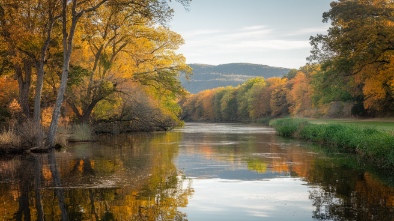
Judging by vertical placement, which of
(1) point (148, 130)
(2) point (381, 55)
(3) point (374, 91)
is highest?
(2) point (381, 55)

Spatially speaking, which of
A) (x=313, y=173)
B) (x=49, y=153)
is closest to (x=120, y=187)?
(x=313, y=173)

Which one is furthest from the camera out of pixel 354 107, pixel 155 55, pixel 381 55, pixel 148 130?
pixel 354 107

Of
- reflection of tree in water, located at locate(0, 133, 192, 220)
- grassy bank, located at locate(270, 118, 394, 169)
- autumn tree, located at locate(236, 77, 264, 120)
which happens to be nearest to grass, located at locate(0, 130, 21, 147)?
reflection of tree in water, located at locate(0, 133, 192, 220)

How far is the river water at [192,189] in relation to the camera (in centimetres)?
1066

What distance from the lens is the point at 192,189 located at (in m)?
14.0

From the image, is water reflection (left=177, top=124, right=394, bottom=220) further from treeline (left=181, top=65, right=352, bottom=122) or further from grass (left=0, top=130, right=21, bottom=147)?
treeline (left=181, top=65, right=352, bottom=122)

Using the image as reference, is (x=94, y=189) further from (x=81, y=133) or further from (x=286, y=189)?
(x=81, y=133)

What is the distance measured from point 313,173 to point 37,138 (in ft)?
51.2

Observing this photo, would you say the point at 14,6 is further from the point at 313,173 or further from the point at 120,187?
the point at 313,173

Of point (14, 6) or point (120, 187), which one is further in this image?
point (14, 6)

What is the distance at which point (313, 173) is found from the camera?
17.6 metres

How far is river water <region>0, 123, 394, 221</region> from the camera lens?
35.0ft

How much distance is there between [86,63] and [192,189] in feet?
98.7

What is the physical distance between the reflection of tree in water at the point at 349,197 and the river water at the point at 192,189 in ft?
0.07
